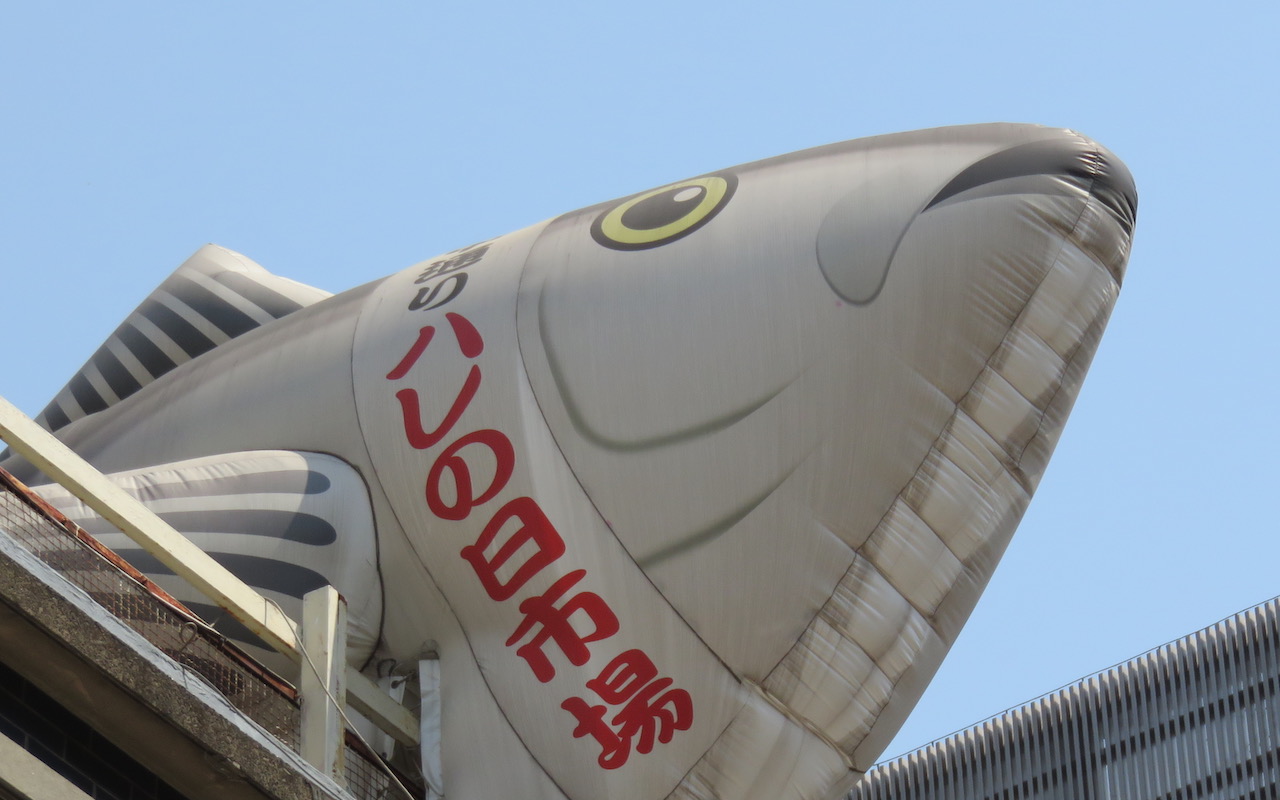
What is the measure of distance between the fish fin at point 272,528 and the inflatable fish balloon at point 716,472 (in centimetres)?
2

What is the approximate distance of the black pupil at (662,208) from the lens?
14.9 m

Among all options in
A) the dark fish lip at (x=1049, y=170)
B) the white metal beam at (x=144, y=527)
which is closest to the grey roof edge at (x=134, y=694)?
the white metal beam at (x=144, y=527)

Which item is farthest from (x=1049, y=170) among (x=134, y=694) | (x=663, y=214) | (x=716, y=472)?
(x=134, y=694)

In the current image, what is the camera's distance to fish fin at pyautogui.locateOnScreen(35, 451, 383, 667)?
14.5 meters

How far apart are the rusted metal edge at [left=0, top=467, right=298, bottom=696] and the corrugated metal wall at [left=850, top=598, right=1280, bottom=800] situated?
3729 centimetres

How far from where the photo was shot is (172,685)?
8.79m

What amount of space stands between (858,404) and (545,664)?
2682 mm

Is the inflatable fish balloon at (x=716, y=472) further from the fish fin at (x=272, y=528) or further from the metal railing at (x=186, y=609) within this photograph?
the metal railing at (x=186, y=609)

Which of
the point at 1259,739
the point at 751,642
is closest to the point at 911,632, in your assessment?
the point at 751,642

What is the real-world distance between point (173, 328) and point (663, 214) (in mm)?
5490

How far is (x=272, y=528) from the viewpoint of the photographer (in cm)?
1462

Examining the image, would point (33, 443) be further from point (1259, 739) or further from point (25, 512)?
point (1259, 739)

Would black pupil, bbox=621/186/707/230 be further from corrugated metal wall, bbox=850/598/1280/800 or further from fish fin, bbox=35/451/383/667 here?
corrugated metal wall, bbox=850/598/1280/800

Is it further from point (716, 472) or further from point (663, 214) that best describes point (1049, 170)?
point (716, 472)
